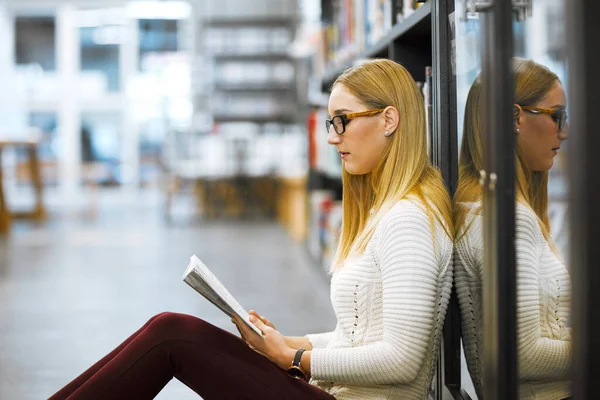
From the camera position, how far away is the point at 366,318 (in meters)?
1.59

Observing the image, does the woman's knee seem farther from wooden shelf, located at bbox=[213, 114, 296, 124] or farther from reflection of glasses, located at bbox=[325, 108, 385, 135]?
wooden shelf, located at bbox=[213, 114, 296, 124]

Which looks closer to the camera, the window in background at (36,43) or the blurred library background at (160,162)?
the blurred library background at (160,162)

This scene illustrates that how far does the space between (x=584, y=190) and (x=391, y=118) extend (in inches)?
26.7

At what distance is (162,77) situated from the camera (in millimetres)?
14539

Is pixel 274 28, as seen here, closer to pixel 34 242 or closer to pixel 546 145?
pixel 34 242

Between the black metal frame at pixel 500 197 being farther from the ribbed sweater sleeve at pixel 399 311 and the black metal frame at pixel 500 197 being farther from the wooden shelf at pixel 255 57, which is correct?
the wooden shelf at pixel 255 57

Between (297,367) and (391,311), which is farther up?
(391,311)

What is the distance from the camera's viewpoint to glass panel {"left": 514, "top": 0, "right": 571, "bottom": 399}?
4.32ft

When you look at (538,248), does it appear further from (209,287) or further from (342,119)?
(209,287)

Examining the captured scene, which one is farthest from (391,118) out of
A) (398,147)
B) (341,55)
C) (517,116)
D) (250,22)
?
(250,22)

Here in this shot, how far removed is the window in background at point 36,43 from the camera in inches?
570

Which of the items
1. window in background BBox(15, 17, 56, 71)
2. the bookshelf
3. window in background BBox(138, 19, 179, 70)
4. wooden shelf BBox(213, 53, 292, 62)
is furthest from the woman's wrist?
window in background BBox(15, 17, 56, 71)

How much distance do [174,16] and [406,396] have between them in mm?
14009

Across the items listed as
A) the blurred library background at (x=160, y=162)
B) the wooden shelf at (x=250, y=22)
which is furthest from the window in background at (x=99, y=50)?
the wooden shelf at (x=250, y=22)
